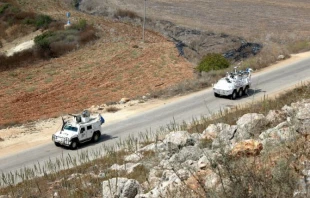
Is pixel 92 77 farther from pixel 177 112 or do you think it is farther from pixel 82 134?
pixel 82 134

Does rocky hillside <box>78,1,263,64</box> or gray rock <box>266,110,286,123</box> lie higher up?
gray rock <box>266,110,286,123</box>

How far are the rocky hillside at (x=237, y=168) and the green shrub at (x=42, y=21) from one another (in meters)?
53.5

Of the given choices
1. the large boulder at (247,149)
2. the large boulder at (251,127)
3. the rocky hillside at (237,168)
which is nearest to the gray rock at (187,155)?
the rocky hillside at (237,168)

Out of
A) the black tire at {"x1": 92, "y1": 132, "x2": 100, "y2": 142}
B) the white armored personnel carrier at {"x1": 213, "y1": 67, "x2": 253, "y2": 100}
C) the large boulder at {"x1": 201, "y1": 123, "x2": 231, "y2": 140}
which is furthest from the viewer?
the white armored personnel carrier at {"x1": 213, "y1": 67, "x2": 253, "y2": 100}

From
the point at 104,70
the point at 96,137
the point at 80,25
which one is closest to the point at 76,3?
the point at 80,25

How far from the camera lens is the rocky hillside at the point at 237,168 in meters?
7.73

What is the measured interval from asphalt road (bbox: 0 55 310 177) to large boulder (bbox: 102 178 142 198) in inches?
464

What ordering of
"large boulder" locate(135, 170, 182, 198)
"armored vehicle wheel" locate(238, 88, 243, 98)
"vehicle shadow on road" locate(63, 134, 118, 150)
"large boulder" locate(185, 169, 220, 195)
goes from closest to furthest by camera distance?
"large boulder" locate(185, 169, 220, 195) → "large boulder" locate(135, 170, 182, 198) → "vehicle shadow on road" locate(63, 134, 118, 150) → "armored vehicle wheel" locate(238, 88, 243, 98)

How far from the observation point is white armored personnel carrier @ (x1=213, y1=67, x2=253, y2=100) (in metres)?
33.8

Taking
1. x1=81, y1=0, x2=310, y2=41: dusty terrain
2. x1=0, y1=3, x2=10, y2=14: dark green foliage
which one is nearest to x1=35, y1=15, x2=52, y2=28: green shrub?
x1=0, y1=3, x2=10, y2=14: dark green foliage

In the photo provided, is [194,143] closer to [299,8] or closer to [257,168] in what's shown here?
[257,168]

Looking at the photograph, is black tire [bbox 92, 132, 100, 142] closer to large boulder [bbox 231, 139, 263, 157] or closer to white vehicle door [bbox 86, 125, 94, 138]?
white vehicle door [bbox 86, 125, 94, 138]

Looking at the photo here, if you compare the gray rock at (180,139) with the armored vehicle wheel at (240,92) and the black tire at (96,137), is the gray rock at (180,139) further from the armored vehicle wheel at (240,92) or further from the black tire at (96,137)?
the armored vehicle wheel at (240,92)

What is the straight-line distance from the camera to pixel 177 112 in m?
33.2
